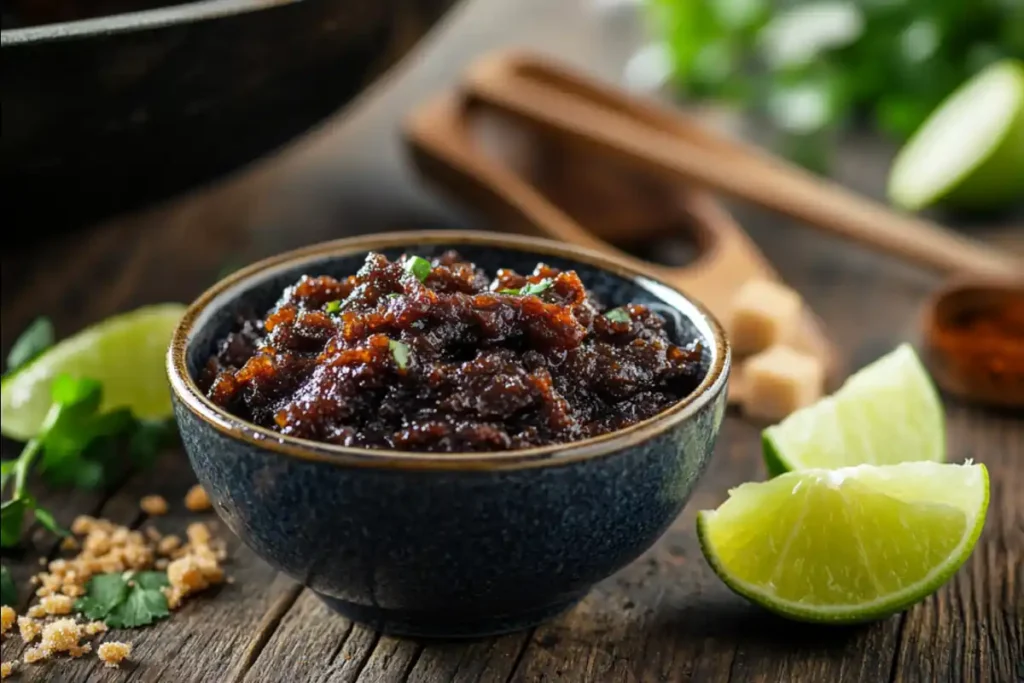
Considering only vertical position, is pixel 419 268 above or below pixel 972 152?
above

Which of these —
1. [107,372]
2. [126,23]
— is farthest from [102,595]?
[126,23]

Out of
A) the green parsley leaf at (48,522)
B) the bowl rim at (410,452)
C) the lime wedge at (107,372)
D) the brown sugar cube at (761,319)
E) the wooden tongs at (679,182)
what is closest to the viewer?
the bowl rim at (410,452)

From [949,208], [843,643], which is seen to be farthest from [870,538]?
[949,208]

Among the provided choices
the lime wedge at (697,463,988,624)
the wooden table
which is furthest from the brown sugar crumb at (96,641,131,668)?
the lime wedge at (697,463,988,624)

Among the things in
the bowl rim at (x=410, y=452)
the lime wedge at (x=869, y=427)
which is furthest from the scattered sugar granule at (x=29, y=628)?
the lime wedge at (x=869, y=427)

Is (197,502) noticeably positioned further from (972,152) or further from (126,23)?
(972,152)

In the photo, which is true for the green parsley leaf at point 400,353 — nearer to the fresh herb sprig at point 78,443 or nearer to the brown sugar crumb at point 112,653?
the brown sugar crumb at point 112,653

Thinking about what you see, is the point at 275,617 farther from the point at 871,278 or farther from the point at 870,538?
the point at 871,278
